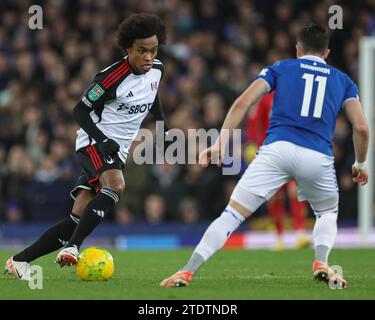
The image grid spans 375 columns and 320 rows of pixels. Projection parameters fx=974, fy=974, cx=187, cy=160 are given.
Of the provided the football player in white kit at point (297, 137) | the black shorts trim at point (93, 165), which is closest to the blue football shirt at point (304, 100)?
the football player in white kit at point (297, 137)

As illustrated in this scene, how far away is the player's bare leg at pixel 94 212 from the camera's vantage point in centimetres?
752

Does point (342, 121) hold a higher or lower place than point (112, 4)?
lower

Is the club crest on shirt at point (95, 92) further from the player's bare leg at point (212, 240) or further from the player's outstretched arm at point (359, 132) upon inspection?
the player's outstretched arm at point (359, 132)

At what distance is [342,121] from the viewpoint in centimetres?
1627

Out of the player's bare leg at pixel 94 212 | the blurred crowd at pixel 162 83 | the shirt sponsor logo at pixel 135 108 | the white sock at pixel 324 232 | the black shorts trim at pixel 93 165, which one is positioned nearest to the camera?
the white sock at pixel 324 232

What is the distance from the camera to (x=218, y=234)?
22.8 ft

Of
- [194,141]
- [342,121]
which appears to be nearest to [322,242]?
[194,141]

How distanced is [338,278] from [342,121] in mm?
9360

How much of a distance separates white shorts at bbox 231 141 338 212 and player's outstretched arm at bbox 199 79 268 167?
1.22 ft

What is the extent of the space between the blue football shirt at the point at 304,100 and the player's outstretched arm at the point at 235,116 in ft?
0.46

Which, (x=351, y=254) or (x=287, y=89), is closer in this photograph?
(x=287, y=89)

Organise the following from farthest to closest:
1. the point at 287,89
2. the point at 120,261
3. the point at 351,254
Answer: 1. the point at 351,254
2. the point at 120,261
3. the point at 287,89

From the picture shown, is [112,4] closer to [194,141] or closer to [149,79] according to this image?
[194,141]

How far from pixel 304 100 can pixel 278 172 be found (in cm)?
56
